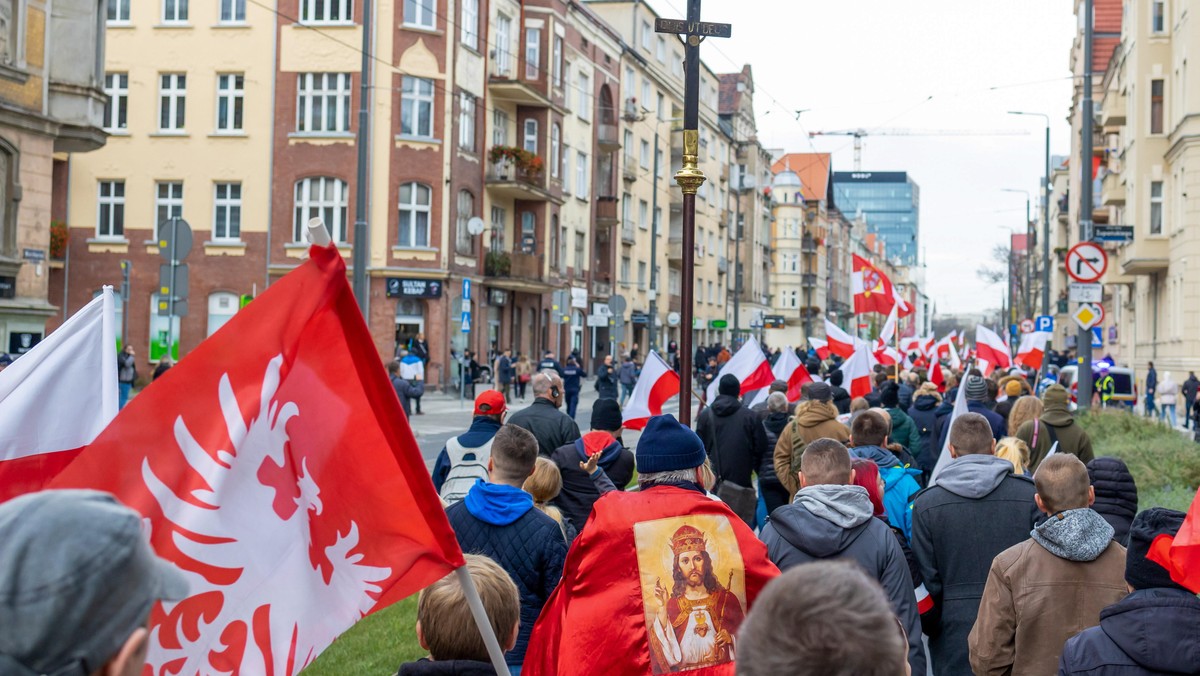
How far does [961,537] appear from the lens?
232 inches

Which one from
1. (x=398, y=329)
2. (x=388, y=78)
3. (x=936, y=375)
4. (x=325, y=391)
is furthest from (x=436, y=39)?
(x=325, y=391)

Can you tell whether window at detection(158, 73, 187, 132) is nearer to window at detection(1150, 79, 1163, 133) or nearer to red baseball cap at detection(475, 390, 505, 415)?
window at detection(1150, 79, 1163, 133)

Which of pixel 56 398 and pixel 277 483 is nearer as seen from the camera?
pixel 277 483

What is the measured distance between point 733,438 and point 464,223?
34983 mm

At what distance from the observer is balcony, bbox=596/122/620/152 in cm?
6059

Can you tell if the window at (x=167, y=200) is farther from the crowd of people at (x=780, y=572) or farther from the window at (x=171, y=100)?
the crowd of people at (x=780, y=572)

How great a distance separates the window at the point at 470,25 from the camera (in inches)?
1748

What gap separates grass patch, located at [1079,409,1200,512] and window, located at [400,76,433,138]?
28.1 m

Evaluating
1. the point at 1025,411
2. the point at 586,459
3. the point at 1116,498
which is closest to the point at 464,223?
the point at 1025,411

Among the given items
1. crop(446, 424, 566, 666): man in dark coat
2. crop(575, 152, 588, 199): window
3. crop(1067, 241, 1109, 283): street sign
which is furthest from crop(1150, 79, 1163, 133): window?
crop(446, 424, 566, 666): man in dark coat

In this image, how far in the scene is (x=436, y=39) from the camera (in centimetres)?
4291

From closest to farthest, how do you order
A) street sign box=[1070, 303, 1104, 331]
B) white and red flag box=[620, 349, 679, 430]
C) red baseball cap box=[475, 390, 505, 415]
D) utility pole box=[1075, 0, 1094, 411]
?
red baseball cap box=[475, 390, 505, 415], white and red flag box=[620, 349, 679, 430], street sign box=[1070, 303, 1104, 331], utility pole box=[1075, 0, 1094, 411]

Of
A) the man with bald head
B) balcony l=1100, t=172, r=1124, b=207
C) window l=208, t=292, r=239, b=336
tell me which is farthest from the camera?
balcony l=1100, t=172, r=1124, b=207

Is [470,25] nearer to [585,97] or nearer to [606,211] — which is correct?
[585,97]
